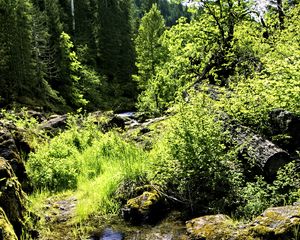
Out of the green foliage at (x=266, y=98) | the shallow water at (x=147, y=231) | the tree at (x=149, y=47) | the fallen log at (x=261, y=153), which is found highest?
the tree at (x=149, y=47)

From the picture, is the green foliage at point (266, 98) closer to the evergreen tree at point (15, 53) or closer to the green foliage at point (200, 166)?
the green foliage at point (200, 166)

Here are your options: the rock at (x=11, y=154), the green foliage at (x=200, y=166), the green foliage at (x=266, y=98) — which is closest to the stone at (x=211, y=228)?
the green foliage at (x=200, y=166)

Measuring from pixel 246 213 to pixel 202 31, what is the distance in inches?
508

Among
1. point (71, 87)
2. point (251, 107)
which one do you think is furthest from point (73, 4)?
point (251, 107)

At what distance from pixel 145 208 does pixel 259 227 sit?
263cm

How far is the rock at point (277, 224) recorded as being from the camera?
5.49 metres

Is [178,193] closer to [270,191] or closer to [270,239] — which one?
[270,191]

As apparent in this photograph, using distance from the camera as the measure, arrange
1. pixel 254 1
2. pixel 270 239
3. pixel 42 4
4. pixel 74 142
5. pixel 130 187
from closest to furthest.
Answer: pixel 270 239 < pixel 130 187 < pixel 74 142 < pixel 254 1 < pixel 42 4

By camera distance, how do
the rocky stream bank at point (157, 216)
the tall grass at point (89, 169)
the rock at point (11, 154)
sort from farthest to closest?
the rock at point (11, 154) → the tall grass at point (89, 169) → the rocky stream bank at point (157, 216)

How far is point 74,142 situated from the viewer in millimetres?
13398

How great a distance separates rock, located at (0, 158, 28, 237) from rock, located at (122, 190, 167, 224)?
2.08 metres

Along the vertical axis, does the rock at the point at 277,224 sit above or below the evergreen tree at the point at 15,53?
below

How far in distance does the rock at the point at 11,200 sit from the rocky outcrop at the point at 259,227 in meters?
3.02

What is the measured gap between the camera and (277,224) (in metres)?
5.64
